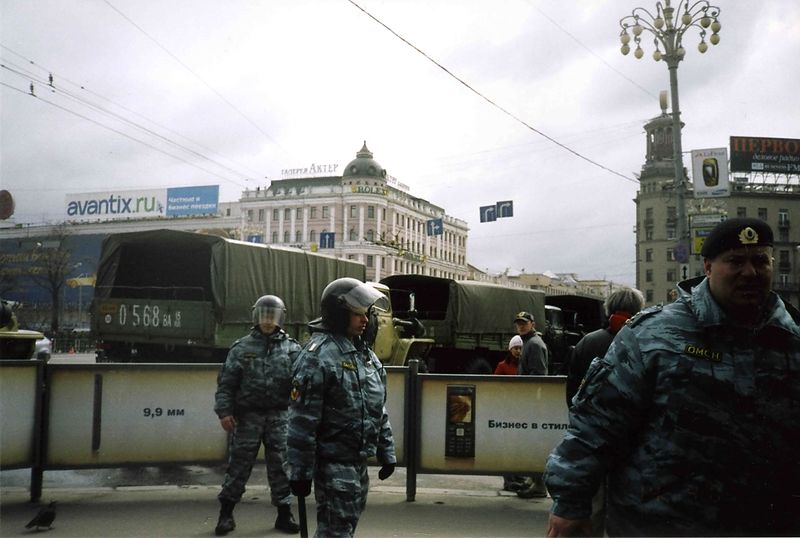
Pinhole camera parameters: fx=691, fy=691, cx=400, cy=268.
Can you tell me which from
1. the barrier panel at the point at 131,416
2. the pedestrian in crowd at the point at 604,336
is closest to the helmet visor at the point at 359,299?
the pedestrian in crowd at the point at 604,336

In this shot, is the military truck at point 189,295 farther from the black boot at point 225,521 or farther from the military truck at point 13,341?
the black boot at point 225,521

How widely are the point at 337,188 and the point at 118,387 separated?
90.4 metres

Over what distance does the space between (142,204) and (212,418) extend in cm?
8626

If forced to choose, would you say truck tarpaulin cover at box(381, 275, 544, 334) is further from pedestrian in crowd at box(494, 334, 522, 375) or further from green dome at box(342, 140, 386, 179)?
green dome at box(342, 140, 386, 179)

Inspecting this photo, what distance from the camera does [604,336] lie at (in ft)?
15.2

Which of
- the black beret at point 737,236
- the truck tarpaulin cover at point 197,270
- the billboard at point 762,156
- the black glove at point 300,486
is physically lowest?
the black glove at point 300,486

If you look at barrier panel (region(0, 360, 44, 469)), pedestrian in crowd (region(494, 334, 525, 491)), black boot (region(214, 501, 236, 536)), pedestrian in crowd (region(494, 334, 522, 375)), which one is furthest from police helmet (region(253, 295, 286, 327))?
pedestrian in crowd (region(494, 334, 522, 375))

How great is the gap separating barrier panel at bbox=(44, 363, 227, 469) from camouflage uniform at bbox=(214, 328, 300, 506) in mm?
1514

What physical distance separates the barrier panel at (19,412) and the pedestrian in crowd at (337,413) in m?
3.79

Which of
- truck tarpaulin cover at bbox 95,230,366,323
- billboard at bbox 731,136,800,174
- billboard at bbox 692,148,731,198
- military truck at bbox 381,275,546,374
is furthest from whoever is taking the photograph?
billboard at bbox 731,136,800,174

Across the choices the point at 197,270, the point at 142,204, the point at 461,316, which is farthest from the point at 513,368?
the point at 142,204

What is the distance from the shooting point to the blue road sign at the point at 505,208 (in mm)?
33812

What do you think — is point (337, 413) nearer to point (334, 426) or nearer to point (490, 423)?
point (334, 426)

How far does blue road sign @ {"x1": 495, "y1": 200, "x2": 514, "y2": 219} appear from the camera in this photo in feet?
111
